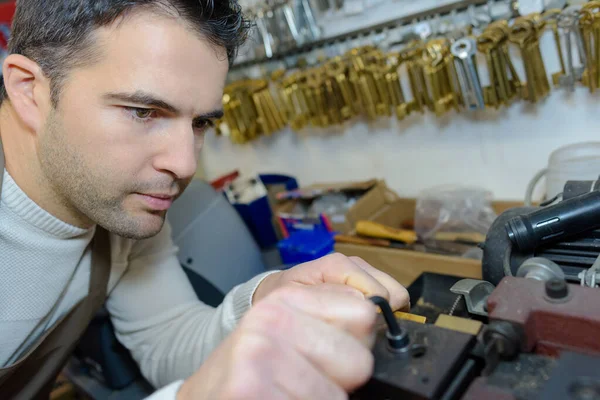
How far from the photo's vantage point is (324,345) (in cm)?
44

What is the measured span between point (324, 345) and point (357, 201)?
3.20 feet

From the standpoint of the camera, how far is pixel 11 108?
874 millimetres

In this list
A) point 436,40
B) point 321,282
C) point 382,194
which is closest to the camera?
point 321,282

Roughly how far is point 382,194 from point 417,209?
137 mm

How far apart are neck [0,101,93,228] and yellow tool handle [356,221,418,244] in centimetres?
71

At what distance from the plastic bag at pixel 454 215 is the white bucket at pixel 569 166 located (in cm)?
19

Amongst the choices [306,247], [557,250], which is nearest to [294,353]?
[557,250]

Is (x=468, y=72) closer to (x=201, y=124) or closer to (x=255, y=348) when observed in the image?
(x=201, y=124)

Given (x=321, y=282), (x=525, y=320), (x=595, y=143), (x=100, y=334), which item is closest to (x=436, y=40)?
(x=595, y=143)

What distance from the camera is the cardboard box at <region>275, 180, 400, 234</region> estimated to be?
1.35 metres

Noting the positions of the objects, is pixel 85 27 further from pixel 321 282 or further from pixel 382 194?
pixel 382 194

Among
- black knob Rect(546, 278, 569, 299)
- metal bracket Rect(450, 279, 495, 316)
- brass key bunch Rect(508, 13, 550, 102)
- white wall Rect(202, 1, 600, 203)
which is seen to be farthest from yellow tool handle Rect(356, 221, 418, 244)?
black knob Rect(546, 278, 569, 299)

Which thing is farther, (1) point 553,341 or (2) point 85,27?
(2) point 85,27

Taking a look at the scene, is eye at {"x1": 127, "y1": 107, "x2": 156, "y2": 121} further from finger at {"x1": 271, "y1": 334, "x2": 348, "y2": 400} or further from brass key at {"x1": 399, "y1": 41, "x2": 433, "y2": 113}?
brass key at {"x1": 399, "y1": 41, "x2": 433, "y2": 113}
